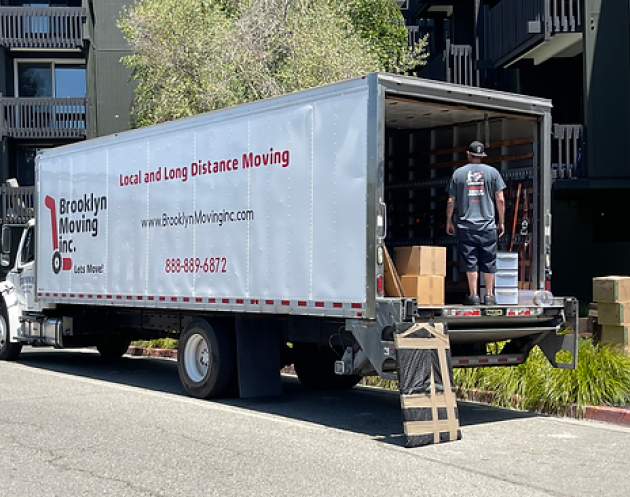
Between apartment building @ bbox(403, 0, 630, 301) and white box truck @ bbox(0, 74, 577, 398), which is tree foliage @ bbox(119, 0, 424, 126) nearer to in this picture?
apartment building @ bbox(403, 0, 630, 301)

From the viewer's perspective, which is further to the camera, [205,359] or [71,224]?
[71,224]

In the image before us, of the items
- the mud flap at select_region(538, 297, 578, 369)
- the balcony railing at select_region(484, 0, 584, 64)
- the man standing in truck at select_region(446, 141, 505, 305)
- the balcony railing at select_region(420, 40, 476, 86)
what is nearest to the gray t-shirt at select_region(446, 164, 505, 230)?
the man standing in truck at select_region(446, 141, 505, 305)

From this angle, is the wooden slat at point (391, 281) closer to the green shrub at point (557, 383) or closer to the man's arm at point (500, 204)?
the man's arm at point (500, 204)

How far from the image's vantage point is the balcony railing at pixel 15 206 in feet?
96.5

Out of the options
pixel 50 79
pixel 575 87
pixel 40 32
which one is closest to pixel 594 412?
pixel 575 87

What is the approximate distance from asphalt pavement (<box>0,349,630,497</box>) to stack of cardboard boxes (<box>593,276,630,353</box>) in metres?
2.29

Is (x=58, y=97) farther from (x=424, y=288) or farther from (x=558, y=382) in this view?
(x=558, y=382)

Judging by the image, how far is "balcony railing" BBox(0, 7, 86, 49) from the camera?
30.4 metres

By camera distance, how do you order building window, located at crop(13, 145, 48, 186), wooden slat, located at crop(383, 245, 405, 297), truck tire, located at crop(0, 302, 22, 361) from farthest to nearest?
building window, located at crop(13, 145, 48, 186) < truck tire, located at crop(0, 302, 22, 361) < wooden slat, located at crop(383, 245, 405, 297)

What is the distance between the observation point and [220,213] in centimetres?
1153

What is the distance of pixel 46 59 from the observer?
3266 centimetres

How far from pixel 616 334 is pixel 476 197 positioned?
3372mm

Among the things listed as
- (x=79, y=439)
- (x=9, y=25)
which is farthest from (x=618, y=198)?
(x=9, y=25)

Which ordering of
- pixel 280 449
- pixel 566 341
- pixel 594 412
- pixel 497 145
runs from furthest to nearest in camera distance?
pixel 497 145
pixel 566 341
pixel 594 412
pixel 280 449
